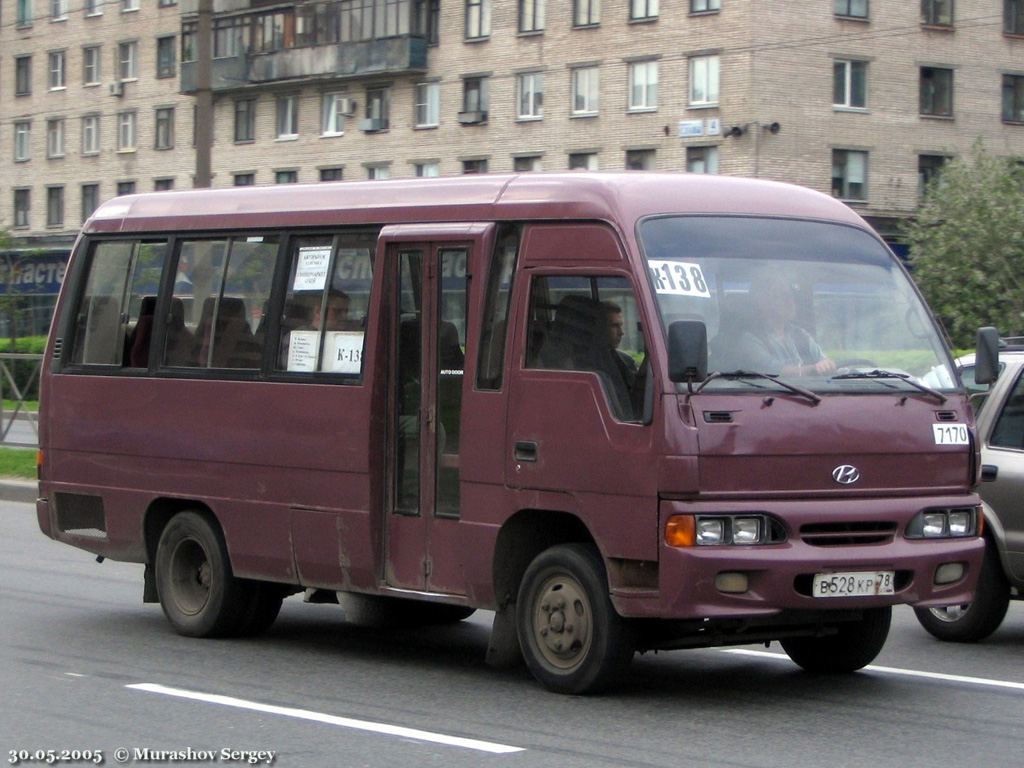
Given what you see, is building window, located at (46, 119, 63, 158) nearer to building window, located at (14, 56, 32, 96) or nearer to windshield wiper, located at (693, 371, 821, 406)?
building window, located at (14, 56, 32, 96)

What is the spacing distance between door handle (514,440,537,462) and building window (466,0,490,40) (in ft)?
165

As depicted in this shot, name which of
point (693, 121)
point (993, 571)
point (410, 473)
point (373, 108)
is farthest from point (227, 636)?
point (373, 108)

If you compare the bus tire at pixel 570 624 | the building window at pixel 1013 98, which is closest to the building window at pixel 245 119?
the building window at pixel 1013 98

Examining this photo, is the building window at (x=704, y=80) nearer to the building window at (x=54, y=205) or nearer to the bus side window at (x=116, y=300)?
the building window at (x=54, y=205)

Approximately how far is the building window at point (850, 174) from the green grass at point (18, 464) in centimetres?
3216

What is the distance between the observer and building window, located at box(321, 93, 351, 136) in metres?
62.6

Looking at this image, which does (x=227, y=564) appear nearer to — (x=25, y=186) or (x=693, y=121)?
(x=693, y=121)

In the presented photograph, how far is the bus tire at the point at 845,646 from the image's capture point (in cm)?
945

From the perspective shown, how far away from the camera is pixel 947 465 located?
29.0 feet

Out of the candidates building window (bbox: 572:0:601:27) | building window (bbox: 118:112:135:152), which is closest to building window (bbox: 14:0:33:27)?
building window (bbox: 118:112:135:152)

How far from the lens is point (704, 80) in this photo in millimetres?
52188

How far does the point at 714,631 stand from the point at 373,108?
54.0m

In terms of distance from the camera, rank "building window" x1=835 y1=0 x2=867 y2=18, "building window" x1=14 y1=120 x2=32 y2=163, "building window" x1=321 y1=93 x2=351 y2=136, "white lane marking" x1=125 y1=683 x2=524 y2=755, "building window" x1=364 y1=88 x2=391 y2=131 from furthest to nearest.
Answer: "building window" x1=14 y1=120 x2=32 y2=163 < "building window" x1=321 y1=93 x2=351 y2=136 < "building window" x1=364 y1=88 x2=391 y2=131 < "building window" x1=835 y1=0 x2=867 y2=18 < "white lane marking" x1=125 y1=683 x2=524 y2=755

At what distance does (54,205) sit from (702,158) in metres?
32.0
